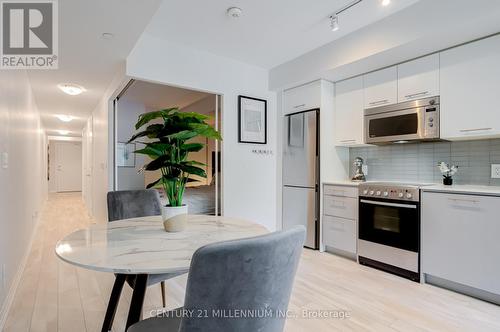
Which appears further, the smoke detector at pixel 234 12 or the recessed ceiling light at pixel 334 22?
the recessed ceiling light at pixel 334 22

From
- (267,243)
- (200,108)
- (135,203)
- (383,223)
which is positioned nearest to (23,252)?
(135,203)

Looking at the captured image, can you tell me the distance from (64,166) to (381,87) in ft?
38.8

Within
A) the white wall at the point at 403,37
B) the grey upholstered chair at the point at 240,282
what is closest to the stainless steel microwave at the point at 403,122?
the white wall at the point at 403,37

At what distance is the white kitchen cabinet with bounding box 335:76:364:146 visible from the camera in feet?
10.4

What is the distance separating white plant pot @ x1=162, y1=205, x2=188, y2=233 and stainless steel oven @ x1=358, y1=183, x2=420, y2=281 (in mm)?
2100

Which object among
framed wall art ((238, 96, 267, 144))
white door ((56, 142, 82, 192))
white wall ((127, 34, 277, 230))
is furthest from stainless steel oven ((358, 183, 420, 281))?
white door ((56, 142, 82, 192))

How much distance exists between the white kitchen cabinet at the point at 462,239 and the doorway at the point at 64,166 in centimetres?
1216

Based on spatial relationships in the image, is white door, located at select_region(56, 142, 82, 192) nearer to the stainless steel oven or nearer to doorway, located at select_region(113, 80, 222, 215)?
doorway, located at select_region(113, 80, 222, 215)

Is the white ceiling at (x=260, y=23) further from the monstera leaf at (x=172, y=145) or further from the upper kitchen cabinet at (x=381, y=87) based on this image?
the monstera leaf at (x=172, y=145)

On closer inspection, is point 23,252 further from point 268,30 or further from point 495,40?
point 495,40

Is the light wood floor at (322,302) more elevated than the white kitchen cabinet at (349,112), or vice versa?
the white kitchen cabinet at (349,112)

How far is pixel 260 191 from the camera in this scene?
12.3ft

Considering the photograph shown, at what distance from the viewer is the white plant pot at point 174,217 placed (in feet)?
4.69

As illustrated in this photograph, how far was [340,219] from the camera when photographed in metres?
3.14
